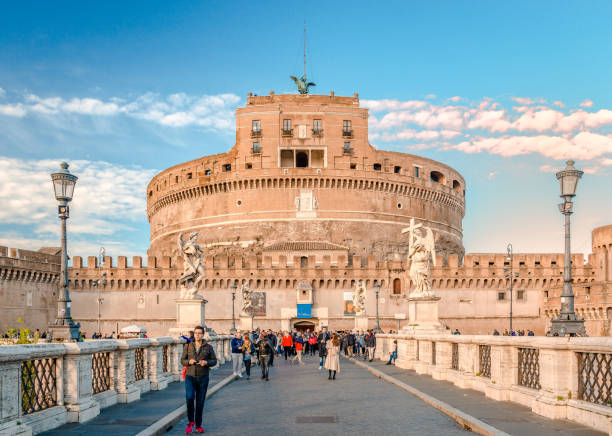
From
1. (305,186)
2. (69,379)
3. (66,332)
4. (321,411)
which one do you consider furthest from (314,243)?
(69,379)

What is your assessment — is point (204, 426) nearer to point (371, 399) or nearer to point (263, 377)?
point (371, 399)

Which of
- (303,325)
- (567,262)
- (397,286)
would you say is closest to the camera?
(567,262)

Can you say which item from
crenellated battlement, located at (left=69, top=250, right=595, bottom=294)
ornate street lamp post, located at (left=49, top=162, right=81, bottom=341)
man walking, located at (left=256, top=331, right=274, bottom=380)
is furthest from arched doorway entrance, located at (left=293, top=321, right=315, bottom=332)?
ornate street lamp post, located at (left=49, top=162, right=81, bottom=341)

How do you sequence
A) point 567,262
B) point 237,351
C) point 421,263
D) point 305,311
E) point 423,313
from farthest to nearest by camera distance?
1. point 305,311
2. point 421,263
3. point 423,313
4. point 237,351
5. point 567,262

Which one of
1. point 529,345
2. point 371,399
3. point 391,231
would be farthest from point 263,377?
point 391,231

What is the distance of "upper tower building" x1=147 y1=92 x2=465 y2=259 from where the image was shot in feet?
230

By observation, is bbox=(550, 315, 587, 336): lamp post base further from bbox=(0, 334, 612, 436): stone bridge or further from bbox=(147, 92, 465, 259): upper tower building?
bbox=(147, 92, 465, 259): upper tower building

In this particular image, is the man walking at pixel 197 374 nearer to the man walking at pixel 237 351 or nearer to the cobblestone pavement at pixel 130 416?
the cobblestone pavement at pixel 130 416

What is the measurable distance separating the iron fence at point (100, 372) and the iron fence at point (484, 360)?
6.97 metres

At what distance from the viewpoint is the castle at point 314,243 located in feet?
201

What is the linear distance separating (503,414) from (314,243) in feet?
187

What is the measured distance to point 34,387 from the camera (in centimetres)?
823

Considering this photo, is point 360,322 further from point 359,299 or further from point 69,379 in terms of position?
point 69,379

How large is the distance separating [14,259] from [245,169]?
83.1ft
